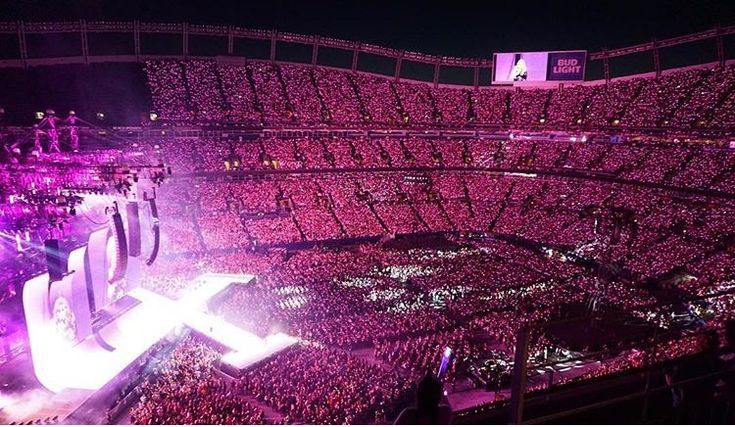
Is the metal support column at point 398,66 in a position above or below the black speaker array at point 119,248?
above

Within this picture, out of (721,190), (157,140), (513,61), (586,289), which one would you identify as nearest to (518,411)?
(586,289)

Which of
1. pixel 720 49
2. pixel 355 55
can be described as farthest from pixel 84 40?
pixel 720 49

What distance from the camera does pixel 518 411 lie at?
2.96 m

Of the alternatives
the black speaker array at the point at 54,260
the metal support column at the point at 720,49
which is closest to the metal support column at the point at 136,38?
the black speaker array at the point at 54,260

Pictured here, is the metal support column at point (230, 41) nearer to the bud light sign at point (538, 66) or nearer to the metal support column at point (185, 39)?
the metal support column at point (185, 39)

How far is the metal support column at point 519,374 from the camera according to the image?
2797mm

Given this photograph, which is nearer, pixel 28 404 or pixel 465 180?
pixel 28 404

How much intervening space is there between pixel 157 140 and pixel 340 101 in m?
14.9

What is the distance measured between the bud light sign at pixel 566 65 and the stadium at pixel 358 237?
168mm

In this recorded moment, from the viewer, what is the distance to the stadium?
11.2m

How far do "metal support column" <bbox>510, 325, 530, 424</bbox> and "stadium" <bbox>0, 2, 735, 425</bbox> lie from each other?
16 mm

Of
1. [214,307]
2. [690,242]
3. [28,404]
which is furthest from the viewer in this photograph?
[690,242]

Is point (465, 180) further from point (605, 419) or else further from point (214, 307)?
point (605, 419)

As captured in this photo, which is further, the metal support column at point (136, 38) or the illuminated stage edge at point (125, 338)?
the metal support column at point (136, 38)
